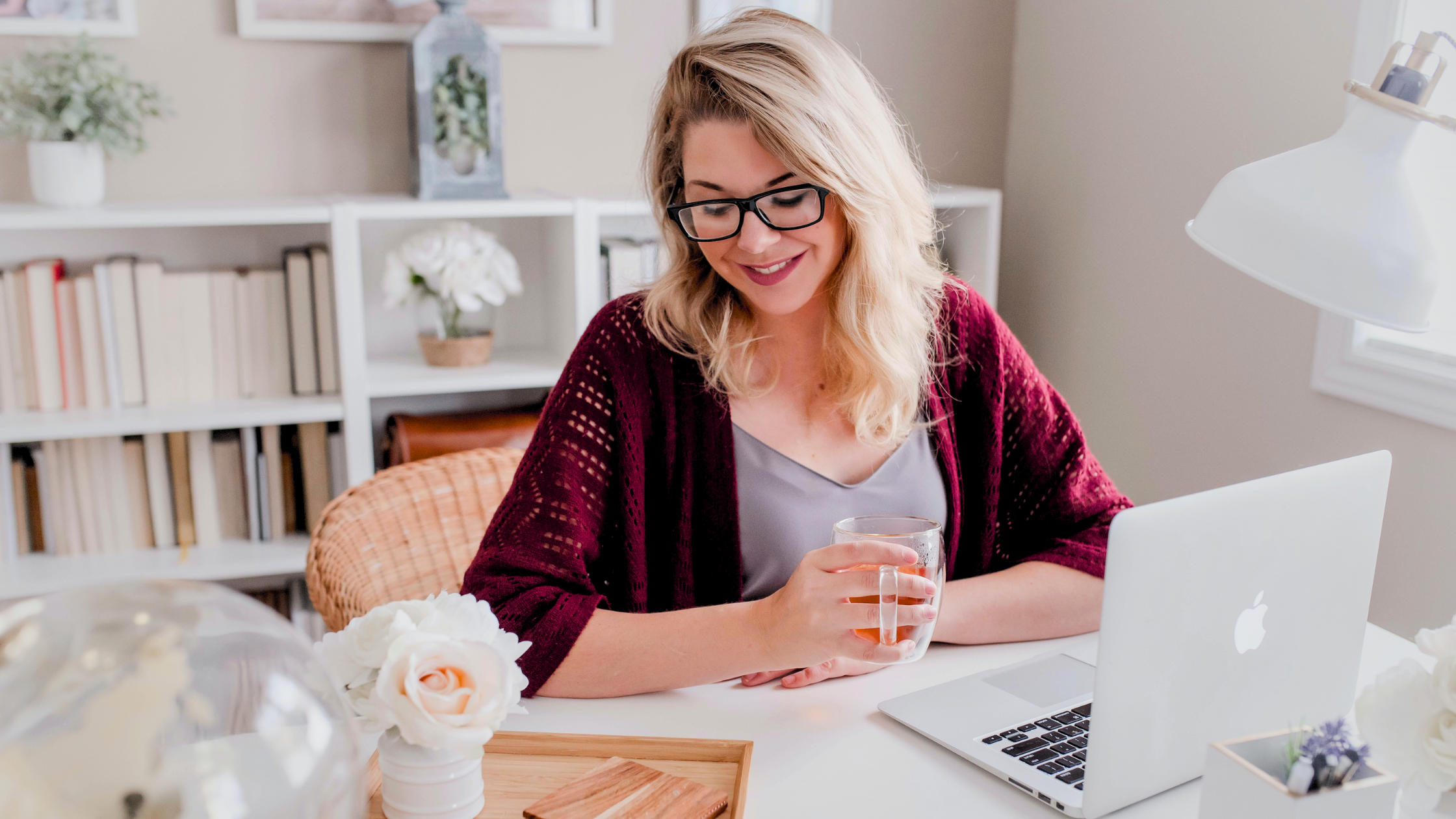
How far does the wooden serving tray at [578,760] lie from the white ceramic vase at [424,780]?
5 cm

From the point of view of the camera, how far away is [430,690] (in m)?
0.80

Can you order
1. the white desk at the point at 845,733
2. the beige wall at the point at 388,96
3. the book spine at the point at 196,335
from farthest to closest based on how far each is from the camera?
the beige wall at the point at 388,96
the book spine at the point at 196,335
the white desk at the point at 845,733

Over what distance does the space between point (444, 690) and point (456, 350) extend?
170cm

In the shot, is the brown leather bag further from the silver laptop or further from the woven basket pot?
the silver laptop

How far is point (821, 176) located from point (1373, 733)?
0.81m

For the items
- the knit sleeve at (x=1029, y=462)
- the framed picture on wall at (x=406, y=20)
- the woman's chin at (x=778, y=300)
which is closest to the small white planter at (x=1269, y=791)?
the knit sleeve at (x=1029, y=462)

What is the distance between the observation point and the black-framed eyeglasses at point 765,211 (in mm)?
1302

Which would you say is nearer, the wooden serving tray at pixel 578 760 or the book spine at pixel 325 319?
the wooden serving tray at pixel 578 760

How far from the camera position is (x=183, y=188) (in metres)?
2.39

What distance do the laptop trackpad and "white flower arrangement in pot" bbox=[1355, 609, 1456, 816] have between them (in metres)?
0.29

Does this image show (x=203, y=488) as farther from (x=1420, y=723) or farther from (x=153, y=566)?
(x=1420, y=723)

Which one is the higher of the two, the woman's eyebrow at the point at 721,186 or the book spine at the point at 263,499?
the woman's eyebrow at the point at 721,186

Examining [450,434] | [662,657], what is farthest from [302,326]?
[662,657]

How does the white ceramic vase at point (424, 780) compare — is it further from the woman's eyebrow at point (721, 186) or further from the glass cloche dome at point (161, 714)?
the woman's eyebrow at point (721, 186)
